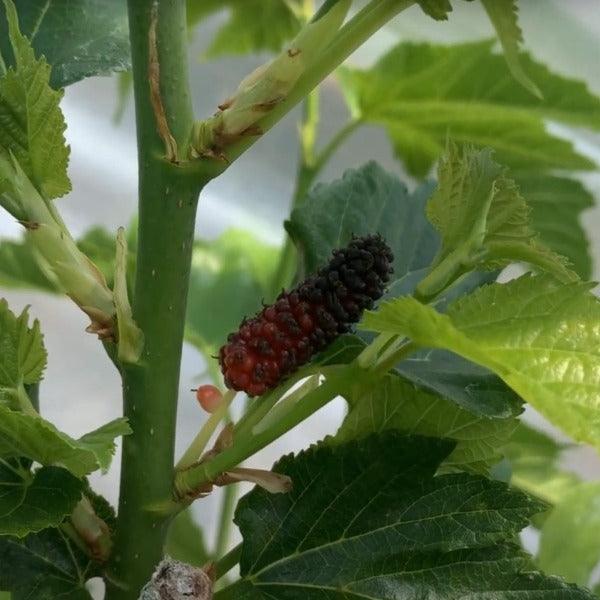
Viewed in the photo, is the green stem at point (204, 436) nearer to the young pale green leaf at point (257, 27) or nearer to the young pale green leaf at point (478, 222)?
the young pale green leaf at point (478, 222)

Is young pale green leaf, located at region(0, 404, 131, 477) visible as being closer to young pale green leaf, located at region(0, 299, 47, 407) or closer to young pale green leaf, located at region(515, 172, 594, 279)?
young pale green leaf, located at region(0, 299, 47, 407)

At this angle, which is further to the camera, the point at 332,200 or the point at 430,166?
the point at 430,166

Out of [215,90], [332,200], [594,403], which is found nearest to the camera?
[594,403]

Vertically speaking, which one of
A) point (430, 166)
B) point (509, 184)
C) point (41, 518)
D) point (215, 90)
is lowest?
point (41, 518)

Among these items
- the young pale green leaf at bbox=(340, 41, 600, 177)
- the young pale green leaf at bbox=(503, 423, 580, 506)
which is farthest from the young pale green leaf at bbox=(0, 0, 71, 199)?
the young pale green leaf at bbox=(503, 423, 580, 506)

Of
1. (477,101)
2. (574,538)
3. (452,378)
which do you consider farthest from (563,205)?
(452,378)

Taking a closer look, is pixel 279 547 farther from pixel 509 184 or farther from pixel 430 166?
pixel 430 166

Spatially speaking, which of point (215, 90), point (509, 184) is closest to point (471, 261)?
point (509, 184)
